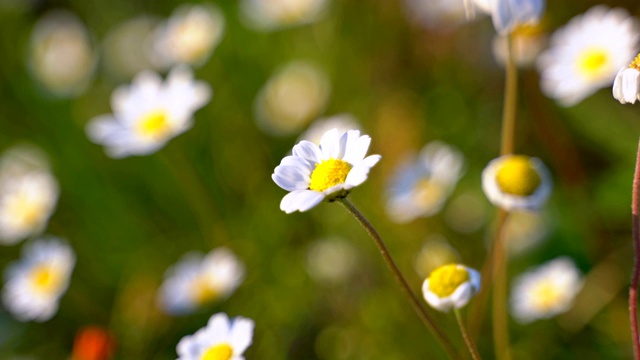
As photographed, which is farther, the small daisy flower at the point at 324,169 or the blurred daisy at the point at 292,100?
the blurred daisy at the point at 292,100

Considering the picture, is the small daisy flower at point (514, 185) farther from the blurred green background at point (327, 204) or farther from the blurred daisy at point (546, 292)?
the blurred green background at point (327, 204)

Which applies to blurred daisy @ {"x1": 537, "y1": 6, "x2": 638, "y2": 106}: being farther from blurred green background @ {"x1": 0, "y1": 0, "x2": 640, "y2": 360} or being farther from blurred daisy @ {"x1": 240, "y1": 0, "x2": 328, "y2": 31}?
blurred daisy @ {"x1": 240, "y1": 0, "x2": 328, "y2": 31}

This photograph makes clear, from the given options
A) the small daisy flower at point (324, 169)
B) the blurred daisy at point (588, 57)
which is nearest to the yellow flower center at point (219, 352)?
the small daisy flower at point (324, 169)

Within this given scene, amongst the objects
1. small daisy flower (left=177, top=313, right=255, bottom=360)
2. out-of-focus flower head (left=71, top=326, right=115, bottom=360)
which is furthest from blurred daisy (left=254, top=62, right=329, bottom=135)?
small daisy flower (left=177, top=313, right=255, bottom=360)

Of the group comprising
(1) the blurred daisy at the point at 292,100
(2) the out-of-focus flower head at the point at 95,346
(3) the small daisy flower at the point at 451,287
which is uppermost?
(1) the blurred daisy at the point at 292,100

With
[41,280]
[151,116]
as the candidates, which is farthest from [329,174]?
[41,280]

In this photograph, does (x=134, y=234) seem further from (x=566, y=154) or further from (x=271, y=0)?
(x=566, y=154)

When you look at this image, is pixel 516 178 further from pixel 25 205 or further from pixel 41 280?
pixel 25 205
